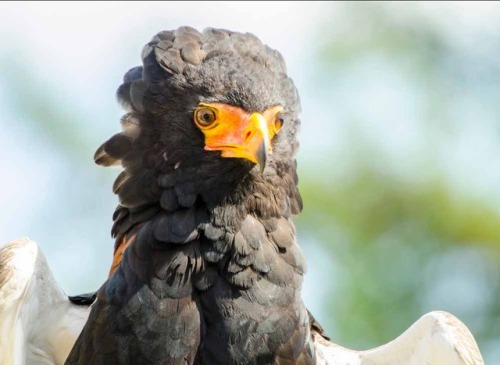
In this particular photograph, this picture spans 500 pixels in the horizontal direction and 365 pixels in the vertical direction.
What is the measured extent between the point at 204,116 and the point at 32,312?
148 centimetres

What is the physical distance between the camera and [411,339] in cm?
583

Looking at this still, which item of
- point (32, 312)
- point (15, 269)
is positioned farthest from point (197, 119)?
point (32, 312)

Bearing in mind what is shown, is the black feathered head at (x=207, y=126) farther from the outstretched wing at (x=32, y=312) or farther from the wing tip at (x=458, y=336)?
the wing tip at (x=458, y=336)

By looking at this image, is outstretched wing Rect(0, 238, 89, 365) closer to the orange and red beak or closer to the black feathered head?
the black feathered head

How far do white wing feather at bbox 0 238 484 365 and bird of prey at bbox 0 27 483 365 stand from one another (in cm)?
56

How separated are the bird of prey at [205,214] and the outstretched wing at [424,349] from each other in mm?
536

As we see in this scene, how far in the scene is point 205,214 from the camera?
204 inches

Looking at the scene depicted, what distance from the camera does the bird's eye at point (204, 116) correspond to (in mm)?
5094

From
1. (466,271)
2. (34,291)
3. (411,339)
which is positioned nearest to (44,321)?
(34,291)

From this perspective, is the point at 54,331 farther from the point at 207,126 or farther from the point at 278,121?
the point at 278,121

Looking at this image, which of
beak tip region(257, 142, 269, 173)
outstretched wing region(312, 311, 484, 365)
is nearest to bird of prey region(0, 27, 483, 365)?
beak tip region(257, 142, 269, 173)

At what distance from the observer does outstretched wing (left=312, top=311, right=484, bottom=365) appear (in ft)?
18.8

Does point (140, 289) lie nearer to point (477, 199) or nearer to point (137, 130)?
point (137, 130)

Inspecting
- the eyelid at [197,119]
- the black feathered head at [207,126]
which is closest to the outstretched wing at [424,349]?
the black feathered head at [207,126]
